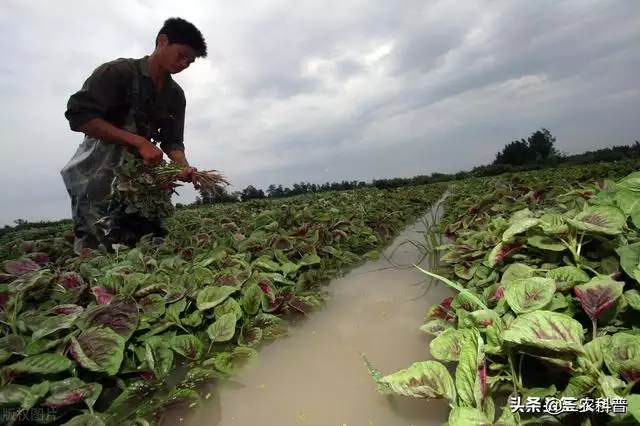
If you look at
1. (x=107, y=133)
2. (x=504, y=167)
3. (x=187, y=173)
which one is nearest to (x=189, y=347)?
(x=187, y=173)

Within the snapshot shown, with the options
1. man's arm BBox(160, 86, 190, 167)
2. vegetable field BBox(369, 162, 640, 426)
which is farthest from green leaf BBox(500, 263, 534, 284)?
man's arm BBox(160, 86, 190, 167)

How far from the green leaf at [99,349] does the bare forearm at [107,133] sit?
204cm

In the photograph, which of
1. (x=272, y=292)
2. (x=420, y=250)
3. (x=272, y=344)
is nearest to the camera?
(x=272, y=344)

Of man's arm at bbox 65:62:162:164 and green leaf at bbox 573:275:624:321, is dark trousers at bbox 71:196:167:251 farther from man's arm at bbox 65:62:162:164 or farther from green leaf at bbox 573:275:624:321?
green leaf at bbox 573:275:624:321

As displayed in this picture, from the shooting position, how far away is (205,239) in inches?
90.7

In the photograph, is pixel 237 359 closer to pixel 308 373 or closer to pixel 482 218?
pixel 308 373

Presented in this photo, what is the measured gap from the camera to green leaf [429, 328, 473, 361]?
2.68 ft

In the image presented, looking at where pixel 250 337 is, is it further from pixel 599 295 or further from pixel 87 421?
pixel 599 295

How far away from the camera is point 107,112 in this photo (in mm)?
2850

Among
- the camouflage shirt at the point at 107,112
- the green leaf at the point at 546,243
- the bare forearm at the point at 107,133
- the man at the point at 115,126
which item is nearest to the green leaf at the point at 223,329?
the green leaf at the point at 546,243

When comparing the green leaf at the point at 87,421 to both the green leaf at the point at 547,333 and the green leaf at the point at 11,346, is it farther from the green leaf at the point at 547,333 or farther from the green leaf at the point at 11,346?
the green leaf at the point at 547,333

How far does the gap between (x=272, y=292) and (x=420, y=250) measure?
3.66ft

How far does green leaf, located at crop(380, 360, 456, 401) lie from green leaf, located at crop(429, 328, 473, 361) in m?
0.09

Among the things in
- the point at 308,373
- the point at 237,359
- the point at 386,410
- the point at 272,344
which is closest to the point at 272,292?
the point at 272,344
